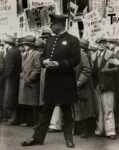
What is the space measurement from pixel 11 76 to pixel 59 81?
2347 millimetres

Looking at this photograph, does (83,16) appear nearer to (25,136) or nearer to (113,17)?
(113,17)

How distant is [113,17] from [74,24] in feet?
2.46

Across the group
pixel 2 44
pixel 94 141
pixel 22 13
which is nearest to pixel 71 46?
pixel 94 141

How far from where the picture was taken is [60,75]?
723 centimetres

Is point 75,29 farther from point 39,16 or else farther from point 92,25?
point 39,16

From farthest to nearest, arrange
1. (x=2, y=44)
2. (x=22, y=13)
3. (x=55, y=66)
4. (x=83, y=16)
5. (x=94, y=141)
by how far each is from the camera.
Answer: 1. (x=2, y=44)
2. (x=22, y=13)
3. (x=83, y=16)
4. (x=94, y=141)
5. (x=55, y=66)

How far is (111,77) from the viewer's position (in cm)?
784

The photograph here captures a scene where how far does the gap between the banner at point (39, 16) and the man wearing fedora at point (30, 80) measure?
219 mm

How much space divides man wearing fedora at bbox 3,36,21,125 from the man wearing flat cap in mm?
2132

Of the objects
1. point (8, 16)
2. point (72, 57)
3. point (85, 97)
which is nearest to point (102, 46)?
point (85, 97)

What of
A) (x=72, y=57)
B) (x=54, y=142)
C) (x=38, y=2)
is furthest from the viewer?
(x=38, y=2)

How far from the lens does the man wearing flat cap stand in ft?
23.6

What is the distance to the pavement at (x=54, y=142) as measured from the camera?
7183mm

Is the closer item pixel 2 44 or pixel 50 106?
pixel 50 106
